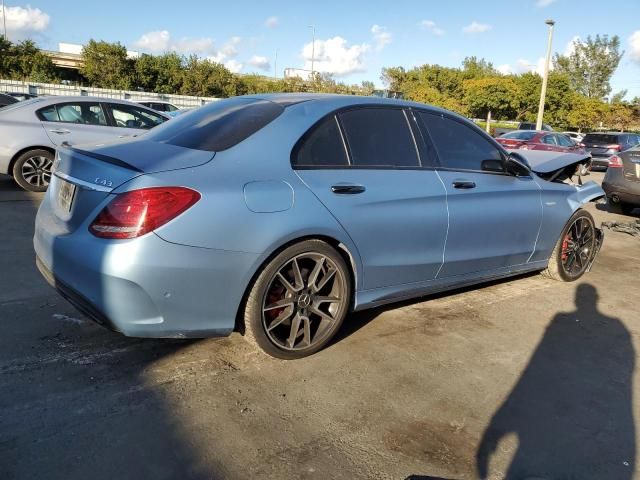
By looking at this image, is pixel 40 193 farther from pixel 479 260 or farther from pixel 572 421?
pixel 572 421

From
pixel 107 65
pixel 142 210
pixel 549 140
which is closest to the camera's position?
pixel 142 210

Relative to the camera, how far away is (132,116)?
9250 millimetres

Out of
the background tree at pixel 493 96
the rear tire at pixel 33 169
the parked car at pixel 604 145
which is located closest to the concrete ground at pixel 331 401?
the rear tire at pixel 33 169

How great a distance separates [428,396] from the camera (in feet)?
10.2

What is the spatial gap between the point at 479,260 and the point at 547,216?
104cm

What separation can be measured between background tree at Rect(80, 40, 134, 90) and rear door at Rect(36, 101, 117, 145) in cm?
5124

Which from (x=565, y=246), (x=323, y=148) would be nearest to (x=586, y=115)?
(x=565, y=246)

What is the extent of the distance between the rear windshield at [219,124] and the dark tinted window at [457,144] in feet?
4.18

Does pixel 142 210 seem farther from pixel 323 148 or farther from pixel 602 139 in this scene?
pixel 602 139

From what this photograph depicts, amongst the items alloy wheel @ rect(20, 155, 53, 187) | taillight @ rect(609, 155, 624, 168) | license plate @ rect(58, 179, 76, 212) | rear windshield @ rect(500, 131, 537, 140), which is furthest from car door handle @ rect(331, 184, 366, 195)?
rear windshield @ rect(500, 131, 537, 140)

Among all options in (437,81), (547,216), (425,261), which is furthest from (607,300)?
(437,81)

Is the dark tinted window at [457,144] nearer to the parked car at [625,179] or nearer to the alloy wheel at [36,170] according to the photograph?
the parked car at [625,179]

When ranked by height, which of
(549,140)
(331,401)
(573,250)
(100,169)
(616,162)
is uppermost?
(549,140)

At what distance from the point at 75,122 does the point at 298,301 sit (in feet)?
22.3
